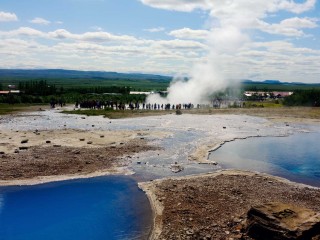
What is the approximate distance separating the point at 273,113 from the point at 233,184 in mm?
50673

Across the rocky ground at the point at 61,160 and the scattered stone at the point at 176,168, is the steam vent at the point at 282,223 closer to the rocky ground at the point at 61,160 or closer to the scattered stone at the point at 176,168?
the scattered stone at the point at 176,168

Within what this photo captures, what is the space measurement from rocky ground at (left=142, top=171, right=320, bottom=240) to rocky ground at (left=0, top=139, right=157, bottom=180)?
6.14 metres

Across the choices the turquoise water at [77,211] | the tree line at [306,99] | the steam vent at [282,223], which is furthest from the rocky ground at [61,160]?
the tree line at [306,99]

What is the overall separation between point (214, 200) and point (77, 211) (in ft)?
23.0

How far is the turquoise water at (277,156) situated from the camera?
27406 mm

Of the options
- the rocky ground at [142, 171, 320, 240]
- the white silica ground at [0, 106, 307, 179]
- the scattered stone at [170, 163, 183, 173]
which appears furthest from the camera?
the white silica ground at [0, 106, 307, 179]

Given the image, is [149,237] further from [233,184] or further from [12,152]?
[12,152]

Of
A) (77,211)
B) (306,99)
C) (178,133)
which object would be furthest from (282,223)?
(306,99)

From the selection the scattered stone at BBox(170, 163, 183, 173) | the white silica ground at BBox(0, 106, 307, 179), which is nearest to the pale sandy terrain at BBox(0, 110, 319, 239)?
the white silica ground at BBox(0, 106, 307, 179)

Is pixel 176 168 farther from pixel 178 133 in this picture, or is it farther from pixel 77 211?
pixel 178 133

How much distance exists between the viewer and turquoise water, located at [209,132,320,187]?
27.4 m

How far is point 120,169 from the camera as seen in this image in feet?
88.1

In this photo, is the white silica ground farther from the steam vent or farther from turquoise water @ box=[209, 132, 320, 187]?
the steam vent

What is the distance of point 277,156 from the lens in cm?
3294
